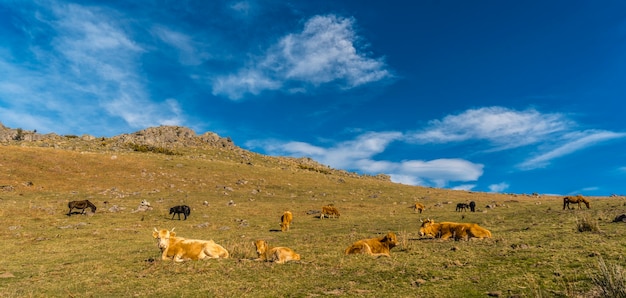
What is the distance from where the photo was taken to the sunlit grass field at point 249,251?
9.27 metres

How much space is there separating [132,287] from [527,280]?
10.8 m

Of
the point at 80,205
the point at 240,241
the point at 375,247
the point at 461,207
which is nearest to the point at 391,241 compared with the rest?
the point at 375,247

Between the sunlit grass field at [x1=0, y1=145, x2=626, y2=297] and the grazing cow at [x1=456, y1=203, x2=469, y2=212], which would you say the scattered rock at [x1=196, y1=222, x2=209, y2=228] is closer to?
the sunlit grass field at [x1=0, y1=145, x2=626, y2=297]

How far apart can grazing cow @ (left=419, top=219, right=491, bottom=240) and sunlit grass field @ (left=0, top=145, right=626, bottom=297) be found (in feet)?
2.26

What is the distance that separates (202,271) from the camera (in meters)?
11.9

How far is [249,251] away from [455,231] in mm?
9407

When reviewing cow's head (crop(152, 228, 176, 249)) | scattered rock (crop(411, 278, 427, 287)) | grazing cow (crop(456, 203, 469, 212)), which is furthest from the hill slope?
grazing cow (crop(456, 203, 469, 212))

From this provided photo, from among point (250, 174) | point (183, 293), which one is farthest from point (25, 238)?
point (250, 174)

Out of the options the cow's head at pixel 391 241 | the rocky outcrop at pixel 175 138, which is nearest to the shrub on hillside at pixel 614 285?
the cow's head at pixel 391 241

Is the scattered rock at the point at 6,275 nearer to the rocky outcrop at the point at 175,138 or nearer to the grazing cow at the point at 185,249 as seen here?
the grazing cow at the point at 185,249

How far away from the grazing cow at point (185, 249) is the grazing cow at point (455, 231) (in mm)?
9959

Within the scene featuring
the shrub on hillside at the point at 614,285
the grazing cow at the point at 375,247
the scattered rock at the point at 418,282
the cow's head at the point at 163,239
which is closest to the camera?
the shrub on hillside at the point at 614,285

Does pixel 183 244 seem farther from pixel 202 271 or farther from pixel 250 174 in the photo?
pixel 250 174

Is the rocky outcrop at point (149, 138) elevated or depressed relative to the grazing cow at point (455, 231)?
elevated
